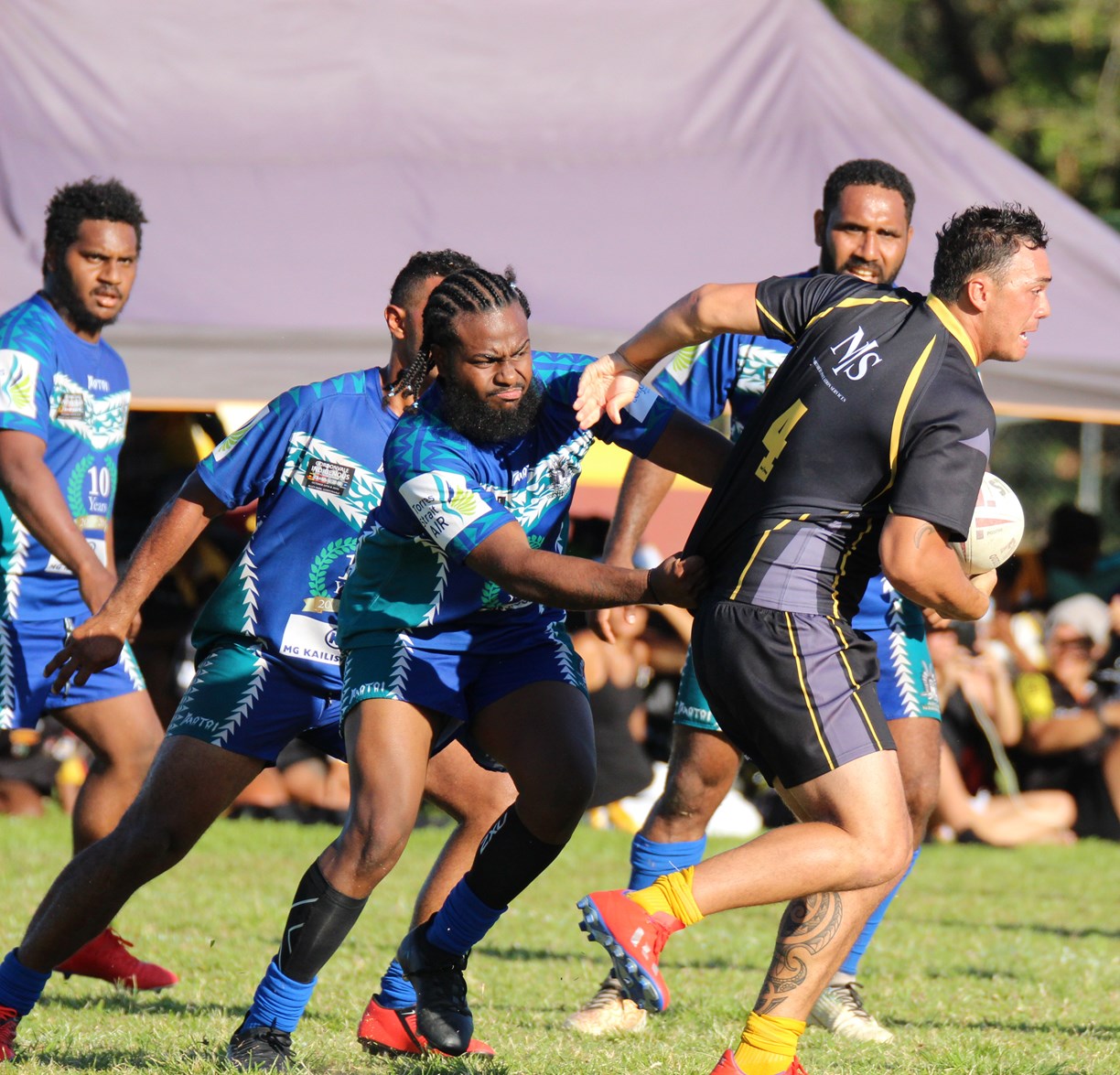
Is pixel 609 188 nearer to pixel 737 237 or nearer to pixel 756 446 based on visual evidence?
pixel 737 237

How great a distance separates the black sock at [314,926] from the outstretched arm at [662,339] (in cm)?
132

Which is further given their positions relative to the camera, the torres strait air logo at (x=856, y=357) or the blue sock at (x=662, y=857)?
the blue sock at (x=662, y=857)

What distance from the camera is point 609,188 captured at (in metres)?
10.0

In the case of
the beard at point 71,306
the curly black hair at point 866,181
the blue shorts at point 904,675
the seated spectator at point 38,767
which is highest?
the curly black hair at point 866,181

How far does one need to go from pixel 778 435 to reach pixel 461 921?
60.0 inches

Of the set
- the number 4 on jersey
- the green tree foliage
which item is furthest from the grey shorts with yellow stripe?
the green tree foliage

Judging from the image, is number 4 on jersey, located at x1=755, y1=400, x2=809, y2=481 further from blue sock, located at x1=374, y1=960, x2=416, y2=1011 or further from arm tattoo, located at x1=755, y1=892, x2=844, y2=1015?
blue sock, located at x1=374, y1=960, x2=416, y2=1011

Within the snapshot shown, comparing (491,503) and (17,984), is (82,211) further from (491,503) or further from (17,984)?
(17,984)

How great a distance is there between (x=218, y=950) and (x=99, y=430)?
2.09 m

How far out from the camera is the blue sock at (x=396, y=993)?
14.8 feet

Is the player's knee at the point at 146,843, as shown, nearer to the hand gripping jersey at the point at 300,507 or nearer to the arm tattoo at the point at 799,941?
the hand gripping jersey at the point at 300,507

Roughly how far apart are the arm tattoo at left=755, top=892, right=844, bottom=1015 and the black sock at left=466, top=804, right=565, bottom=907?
677mm

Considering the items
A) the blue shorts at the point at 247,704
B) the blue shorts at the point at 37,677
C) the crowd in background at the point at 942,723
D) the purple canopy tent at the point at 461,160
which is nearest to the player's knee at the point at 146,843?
the blue shorts at the point at 247,704

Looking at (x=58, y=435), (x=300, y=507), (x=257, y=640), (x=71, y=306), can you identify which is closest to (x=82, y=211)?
(x=71, y=306)
